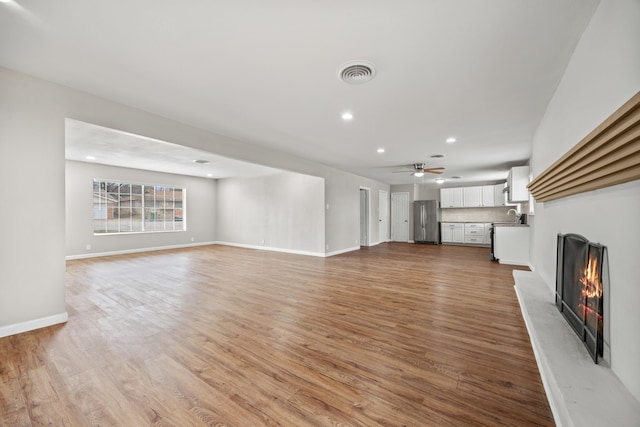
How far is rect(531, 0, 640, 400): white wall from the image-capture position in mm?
1156

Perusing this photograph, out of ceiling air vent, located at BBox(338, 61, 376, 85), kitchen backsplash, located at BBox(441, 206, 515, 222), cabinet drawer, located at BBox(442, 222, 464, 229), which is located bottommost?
cabinet drawer, located at BBox(442, 222, 464, 229)

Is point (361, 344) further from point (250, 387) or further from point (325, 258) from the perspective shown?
point (325, 258)

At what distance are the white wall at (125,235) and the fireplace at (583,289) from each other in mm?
9261

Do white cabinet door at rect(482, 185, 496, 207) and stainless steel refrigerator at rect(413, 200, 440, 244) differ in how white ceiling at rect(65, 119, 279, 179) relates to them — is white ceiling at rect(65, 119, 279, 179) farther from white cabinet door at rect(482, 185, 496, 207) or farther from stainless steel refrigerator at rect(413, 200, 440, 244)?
white cabinet door at rect(482, 185, 496, 207)

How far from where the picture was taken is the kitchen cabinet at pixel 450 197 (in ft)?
31.7

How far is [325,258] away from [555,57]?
18.4 ft

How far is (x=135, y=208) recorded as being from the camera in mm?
7977

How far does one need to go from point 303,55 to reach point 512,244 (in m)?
6.33

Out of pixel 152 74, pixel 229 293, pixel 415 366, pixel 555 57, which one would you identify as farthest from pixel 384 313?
pixel 152 74

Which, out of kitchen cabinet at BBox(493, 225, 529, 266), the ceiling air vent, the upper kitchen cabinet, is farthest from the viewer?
kitchen cabinet at BBox(493, 225, 529, 266)

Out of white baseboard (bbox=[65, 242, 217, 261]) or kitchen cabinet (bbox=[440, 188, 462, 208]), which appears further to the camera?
kitchen cabinet (bbox=[440, 188, 462, 208])

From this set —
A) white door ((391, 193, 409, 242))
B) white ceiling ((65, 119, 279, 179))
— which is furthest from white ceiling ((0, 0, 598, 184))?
white door ((391, 193, 409, 242))

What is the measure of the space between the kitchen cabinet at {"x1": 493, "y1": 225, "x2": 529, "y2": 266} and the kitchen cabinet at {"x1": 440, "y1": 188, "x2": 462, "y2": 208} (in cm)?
366

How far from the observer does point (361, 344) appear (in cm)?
238
